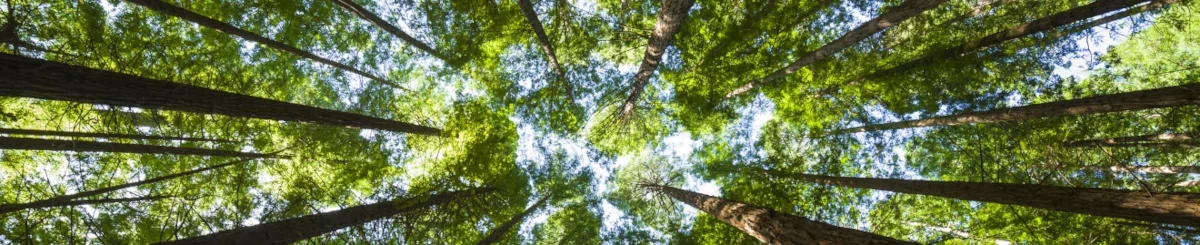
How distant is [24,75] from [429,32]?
7624 mm

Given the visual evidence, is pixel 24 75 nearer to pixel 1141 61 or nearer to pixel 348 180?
pixel 348 180

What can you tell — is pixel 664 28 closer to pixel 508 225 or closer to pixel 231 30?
pixel 508 225

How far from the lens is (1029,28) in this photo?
768 centimetres

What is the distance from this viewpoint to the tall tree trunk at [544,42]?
608 centimetres

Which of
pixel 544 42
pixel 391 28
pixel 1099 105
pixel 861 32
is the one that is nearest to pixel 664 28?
pixel 544 42

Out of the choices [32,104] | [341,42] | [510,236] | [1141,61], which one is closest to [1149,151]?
[1141,61]

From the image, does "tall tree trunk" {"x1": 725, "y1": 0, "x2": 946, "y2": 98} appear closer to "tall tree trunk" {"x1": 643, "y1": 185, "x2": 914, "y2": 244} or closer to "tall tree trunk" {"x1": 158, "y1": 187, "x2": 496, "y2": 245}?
"tall tree trunk" {"x1": 643, "y1": 185, "x2": 914, "y2": 244}

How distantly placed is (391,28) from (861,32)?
10.4 m

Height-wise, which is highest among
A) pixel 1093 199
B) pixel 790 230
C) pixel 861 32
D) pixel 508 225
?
pixel 861 32

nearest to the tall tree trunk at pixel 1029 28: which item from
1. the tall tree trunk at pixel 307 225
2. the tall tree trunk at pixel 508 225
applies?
the tall tree trunk at pixel 508 225

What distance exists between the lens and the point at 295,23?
32.3 feet

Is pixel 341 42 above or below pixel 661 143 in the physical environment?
Result: above

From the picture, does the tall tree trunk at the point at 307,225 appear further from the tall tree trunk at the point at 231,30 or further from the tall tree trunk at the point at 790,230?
the tall tree trunk at the point at 231,30

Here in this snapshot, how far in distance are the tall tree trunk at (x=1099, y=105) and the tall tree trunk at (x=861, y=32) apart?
97.5 inches
